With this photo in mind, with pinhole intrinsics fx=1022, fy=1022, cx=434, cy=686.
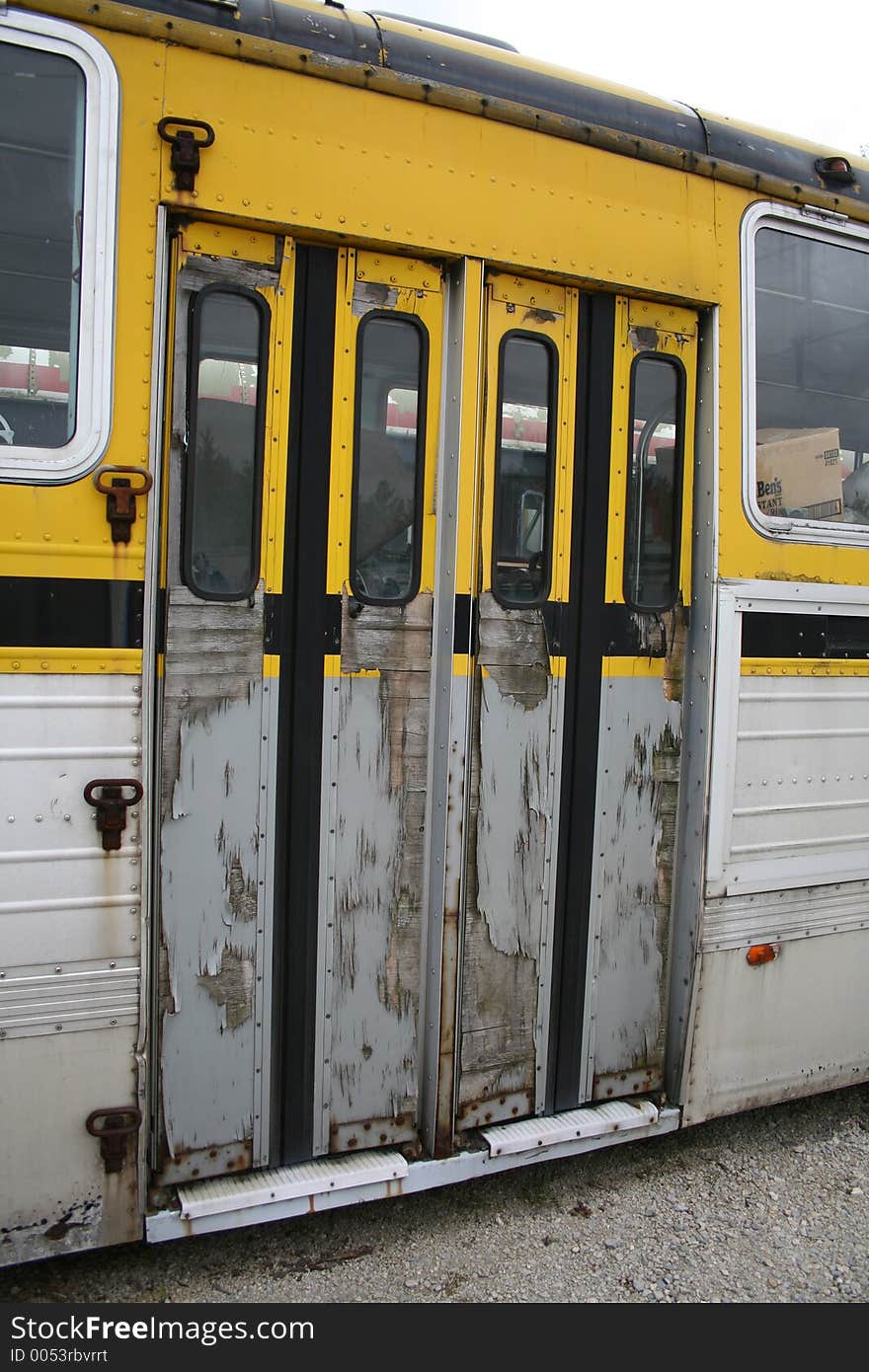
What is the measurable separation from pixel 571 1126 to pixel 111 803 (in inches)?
69.1

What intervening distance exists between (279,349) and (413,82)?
2.65 ft

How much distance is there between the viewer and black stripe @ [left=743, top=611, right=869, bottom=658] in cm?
329

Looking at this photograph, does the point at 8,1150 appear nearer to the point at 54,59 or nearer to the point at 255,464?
the point at 255,464

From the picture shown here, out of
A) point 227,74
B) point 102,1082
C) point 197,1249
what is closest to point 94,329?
point 227,74

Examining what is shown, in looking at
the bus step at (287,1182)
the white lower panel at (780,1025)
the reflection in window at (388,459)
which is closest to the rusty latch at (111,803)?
the reflection in window at (388,459)

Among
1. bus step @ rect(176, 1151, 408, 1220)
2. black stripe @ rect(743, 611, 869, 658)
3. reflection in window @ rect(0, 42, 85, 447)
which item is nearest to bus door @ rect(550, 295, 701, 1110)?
black stripe @ rect(743, 611, 869, 658)

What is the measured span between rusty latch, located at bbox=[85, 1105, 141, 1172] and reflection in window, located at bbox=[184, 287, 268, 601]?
130 centimetres

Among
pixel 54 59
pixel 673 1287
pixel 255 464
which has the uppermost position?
pixel 54 59

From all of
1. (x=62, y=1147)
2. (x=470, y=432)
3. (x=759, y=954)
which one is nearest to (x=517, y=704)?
(x=470, y=432)

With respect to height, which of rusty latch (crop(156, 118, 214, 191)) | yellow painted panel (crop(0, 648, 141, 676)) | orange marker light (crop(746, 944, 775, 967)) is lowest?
orange marker light (crop(746, 944, 775, 967))

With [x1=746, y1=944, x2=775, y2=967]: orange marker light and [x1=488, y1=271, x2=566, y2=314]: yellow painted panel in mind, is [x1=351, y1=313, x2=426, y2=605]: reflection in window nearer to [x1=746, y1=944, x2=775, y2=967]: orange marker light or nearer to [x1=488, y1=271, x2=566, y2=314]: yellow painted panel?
[x1=488, y1=271, x2=566, y2=314]: yellow painted panel

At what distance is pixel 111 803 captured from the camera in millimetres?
2449

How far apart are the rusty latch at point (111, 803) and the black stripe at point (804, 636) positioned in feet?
6.37
